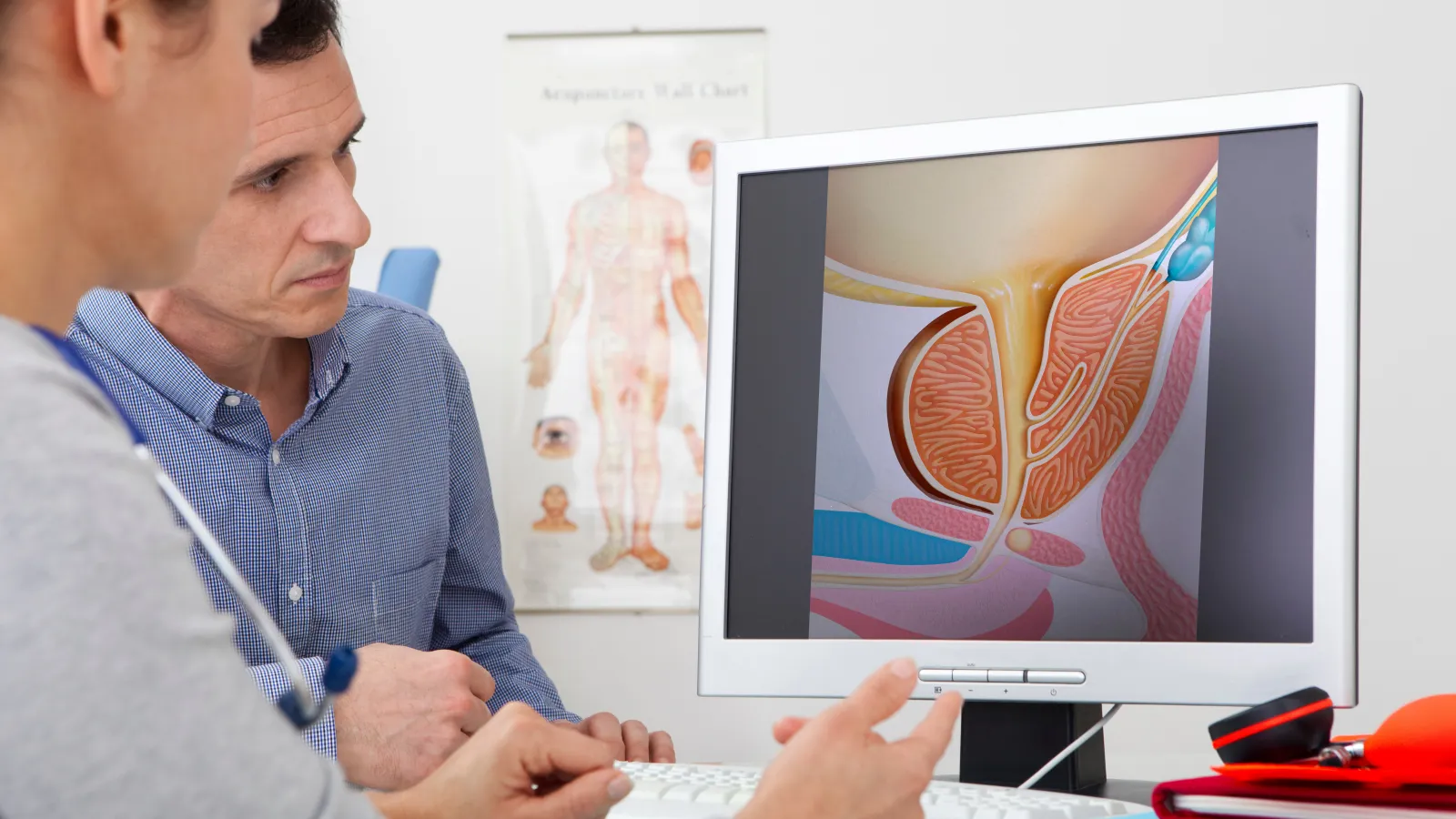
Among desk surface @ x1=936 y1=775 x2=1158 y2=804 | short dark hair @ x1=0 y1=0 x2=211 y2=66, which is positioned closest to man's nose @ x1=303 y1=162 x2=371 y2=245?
short dark hair @ x1=0 y1=0 x2=211 y2=66

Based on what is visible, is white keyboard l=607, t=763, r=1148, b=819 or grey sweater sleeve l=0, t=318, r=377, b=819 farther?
white keyboard l=607, t=763, r=1148, b=819

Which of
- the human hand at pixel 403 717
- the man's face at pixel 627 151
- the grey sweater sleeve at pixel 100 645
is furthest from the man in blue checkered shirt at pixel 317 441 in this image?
the man's face at pixel 627 151

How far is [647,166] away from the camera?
7.05 ft

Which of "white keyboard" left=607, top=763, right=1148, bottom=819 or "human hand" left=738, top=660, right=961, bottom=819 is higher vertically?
"human hand" left=738, top=660, right=961, bottom=819

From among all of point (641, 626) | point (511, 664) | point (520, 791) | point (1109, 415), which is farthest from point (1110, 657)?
point (641, 626)

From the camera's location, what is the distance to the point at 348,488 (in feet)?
3.89

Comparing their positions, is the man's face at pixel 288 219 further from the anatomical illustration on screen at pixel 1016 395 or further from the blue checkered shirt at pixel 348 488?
the anatomical illustration on screen at pixel 1016 395

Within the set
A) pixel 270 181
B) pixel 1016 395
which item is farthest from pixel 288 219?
pixel 1016 395

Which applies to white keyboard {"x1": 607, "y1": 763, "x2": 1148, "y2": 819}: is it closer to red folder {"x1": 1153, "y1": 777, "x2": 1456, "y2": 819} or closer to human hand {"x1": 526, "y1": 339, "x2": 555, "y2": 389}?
red folder {"x1": 1153, "y1": 777, "x2": 1456, "y2": 819}

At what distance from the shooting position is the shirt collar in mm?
1096

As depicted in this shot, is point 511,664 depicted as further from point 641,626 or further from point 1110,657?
point 641,626

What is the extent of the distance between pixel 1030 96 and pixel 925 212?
122cm

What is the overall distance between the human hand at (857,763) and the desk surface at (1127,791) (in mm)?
316

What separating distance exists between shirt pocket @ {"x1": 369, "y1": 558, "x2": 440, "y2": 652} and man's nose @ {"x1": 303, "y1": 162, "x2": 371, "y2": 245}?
1.11ft
